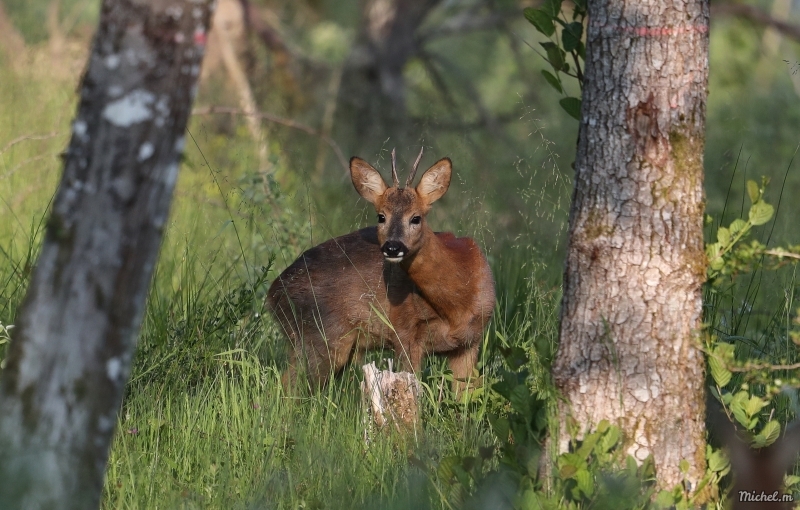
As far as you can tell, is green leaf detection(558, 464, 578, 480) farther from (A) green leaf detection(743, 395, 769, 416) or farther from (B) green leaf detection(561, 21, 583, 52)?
(B) green leaf detection(561, 21, 583, 52)

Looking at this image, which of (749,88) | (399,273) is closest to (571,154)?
(749,88)

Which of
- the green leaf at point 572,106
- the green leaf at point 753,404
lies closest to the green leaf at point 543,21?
the green leaf at point 572,106

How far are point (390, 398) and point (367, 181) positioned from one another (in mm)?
1627

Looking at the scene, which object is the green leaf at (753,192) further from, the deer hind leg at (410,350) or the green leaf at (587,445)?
the deer hind leg at (410,350)

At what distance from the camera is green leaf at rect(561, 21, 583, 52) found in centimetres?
365

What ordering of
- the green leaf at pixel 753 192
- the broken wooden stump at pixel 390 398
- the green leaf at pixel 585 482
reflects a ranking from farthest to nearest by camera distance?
the broken wooden stump at pixel 390 398 < the green leaf at pixel 753 192 < the green leaf at pixel 585 482

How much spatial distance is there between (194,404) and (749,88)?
30.1 feet

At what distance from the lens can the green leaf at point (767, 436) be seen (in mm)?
3135

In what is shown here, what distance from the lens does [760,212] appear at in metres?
3.10

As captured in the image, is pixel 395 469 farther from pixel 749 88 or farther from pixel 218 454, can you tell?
pixel 749 88

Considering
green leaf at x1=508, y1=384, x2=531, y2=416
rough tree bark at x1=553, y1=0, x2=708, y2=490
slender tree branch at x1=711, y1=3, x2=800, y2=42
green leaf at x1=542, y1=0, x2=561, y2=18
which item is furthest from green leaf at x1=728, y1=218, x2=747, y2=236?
slender tree branch at x1=711, y1=3, x2=800, y2=42

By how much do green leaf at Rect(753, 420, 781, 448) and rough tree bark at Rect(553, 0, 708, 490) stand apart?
0.20 metres

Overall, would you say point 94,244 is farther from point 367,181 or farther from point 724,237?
point 367,181

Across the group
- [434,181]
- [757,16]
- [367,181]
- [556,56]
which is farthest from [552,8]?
[757,16]
